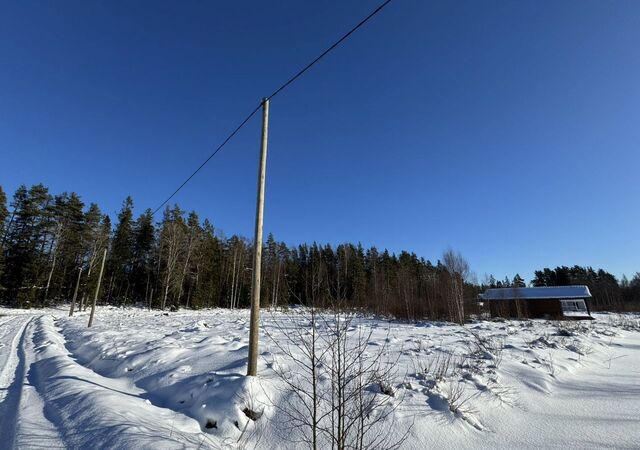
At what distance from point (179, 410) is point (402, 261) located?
217ft

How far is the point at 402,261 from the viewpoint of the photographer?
221 feet

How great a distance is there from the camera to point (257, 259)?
18.5 feet

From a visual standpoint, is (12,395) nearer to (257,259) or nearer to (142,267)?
(257,259)

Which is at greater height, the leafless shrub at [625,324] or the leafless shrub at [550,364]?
the leafless shrub at [625,324]

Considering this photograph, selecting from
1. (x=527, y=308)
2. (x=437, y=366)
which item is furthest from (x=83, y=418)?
(x=527, y=308)

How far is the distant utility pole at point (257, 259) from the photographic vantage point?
5.27 meters

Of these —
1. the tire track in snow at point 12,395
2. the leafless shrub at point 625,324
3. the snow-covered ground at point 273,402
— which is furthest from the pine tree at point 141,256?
the leafless shrub at point 625,324

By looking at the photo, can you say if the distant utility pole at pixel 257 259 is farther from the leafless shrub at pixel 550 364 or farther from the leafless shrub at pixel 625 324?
the leafless shrub at pixel 625 324

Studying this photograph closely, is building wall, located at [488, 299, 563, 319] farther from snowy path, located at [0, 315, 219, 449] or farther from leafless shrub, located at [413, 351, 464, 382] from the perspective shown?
snowy path, located at [0, 315, 219, 449]

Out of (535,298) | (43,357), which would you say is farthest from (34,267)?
(535,298)

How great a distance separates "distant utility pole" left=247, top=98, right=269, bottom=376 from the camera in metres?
5.27

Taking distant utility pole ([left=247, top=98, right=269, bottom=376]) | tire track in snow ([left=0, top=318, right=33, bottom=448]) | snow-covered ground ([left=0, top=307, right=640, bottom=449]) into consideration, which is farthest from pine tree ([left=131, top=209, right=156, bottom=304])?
distant utility pole ([left=247, top=98, right=269, bottom=376])

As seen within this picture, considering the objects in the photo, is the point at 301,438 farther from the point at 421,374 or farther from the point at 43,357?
the point at 43,357

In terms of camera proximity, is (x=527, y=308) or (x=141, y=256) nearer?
(x=527, y=308)
